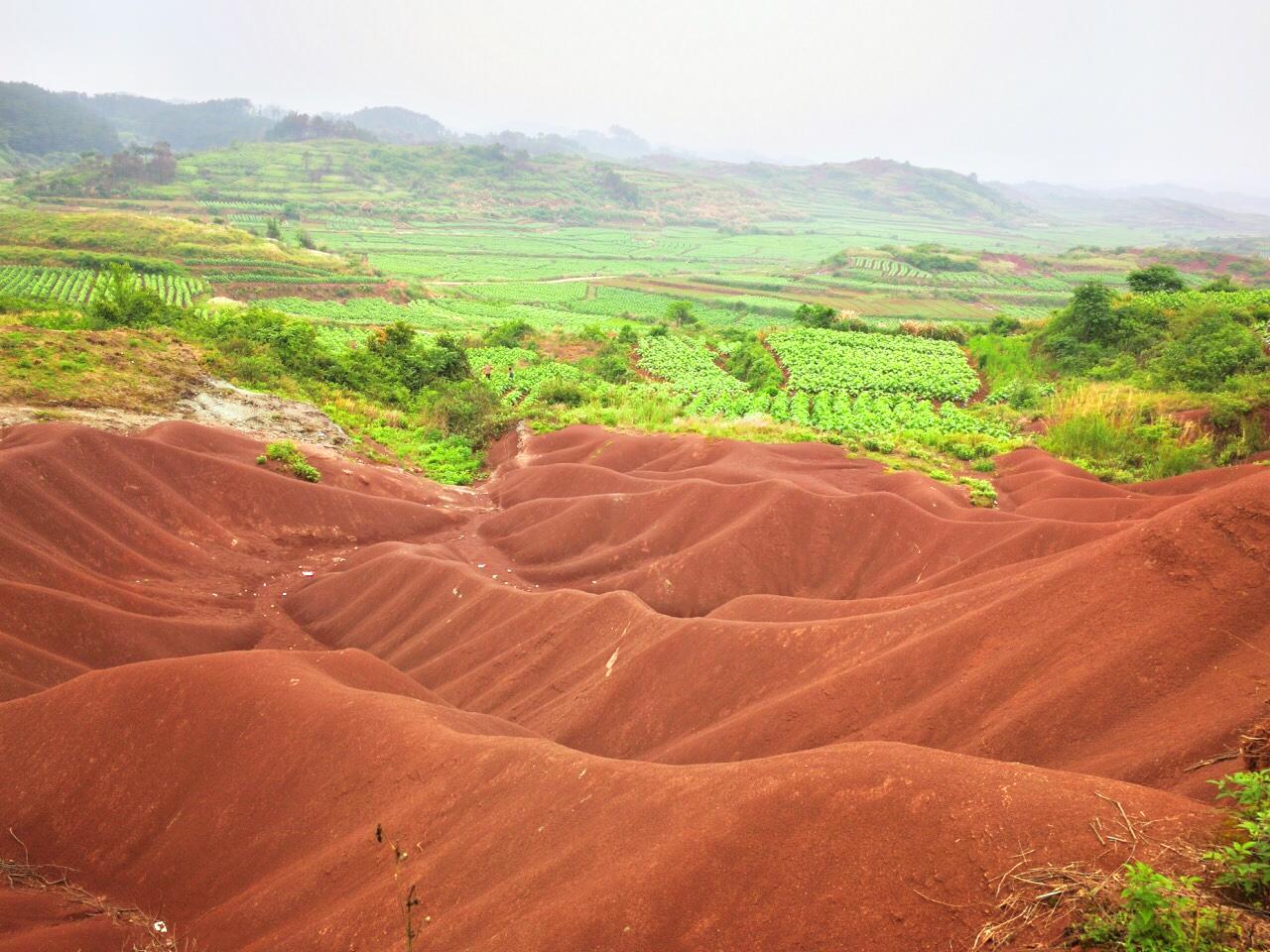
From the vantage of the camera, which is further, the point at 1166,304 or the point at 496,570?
the point at 1166,304

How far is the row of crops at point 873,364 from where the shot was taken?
150 feet

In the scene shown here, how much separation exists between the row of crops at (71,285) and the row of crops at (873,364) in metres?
48.4

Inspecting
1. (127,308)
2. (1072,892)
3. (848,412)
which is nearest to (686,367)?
(848,412)

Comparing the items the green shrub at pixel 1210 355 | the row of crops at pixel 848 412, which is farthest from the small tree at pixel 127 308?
the green shrub at pixel 1210 355

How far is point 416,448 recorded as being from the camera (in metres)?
34.9

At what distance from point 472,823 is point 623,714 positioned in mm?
5695

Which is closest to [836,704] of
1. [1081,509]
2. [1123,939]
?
[1123,939]

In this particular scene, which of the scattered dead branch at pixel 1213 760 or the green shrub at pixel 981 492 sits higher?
the scattered dead branch at pixel 1213 760

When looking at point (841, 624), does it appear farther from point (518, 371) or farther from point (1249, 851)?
point (518, 371)

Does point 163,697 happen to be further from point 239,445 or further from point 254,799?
point 239,445

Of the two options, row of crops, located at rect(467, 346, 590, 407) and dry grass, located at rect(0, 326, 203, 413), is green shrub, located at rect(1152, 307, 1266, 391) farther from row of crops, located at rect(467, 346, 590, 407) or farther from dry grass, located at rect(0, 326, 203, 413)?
dry grass, located at rect(0, 326, 203, 413)

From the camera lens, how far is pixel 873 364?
4997 centimetres

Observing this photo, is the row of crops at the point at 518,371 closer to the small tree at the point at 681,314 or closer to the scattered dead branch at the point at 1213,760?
the small tree at the point at 681,314

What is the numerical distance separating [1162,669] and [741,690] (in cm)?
630
